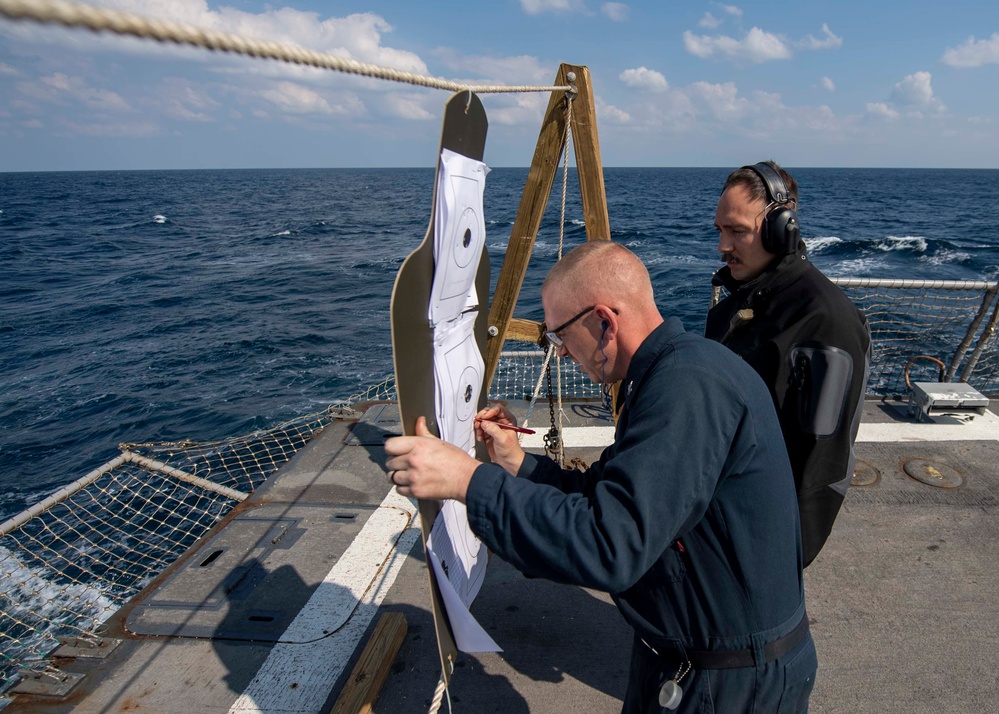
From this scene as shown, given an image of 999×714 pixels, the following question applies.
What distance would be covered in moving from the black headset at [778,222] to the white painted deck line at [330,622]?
9.09 ft

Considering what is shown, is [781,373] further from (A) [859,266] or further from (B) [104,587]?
(A) [859,266]

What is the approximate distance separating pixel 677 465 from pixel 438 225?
0.82 meters

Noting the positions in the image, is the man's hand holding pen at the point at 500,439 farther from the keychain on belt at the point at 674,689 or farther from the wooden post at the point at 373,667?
the wooden post at the point at 373,667

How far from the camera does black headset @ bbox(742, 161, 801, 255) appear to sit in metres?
2.43

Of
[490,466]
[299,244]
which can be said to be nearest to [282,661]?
[490,466]

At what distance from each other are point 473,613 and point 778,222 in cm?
255

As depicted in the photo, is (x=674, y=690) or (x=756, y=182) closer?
(x=674, y=690)

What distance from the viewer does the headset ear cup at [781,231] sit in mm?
2432

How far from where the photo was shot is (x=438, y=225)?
149 cm

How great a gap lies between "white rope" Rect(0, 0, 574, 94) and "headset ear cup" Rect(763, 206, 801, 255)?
5.52 feet

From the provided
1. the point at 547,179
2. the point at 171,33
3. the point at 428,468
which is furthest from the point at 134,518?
the point at 171,33

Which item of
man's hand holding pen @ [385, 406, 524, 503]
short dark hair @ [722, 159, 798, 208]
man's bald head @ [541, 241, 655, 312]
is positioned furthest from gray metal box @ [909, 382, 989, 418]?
man's hand holding pen @ [385, 406, 524, 503]

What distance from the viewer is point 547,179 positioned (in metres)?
3.42

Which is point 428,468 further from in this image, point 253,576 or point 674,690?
point 253,576
